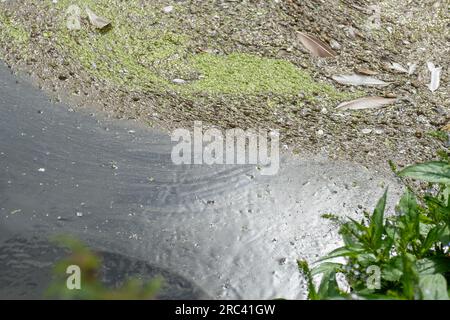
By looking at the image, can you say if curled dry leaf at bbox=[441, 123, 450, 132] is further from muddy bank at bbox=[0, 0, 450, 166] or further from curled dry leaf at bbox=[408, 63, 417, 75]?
curled dry leaf at bbox=[408, 63, 417, 75]

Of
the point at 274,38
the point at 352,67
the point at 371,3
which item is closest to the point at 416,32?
the point at 371,3

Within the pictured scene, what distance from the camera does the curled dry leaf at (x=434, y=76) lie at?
106 inches

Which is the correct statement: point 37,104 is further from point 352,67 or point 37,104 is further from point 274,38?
point 352,67

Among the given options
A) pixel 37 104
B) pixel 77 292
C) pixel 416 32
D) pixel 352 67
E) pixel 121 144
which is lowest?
pixel 77 292

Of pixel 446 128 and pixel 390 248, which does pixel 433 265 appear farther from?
pixel 446 128

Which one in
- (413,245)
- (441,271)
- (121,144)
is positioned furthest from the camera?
(121,144)

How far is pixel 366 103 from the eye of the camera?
8.39 feet

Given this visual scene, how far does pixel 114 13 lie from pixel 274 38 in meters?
0.71

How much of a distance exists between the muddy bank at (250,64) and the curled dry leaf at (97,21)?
0.03 meters

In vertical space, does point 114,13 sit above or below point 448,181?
above

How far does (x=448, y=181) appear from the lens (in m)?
1.56

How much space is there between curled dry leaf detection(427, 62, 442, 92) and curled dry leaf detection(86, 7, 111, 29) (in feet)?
4.51

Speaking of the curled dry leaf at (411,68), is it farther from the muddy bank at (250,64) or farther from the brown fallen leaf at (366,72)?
the brown fallen leaf at (366,72)

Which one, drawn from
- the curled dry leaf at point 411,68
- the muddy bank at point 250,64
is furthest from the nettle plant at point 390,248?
the curled dry leaf at point 411,68
